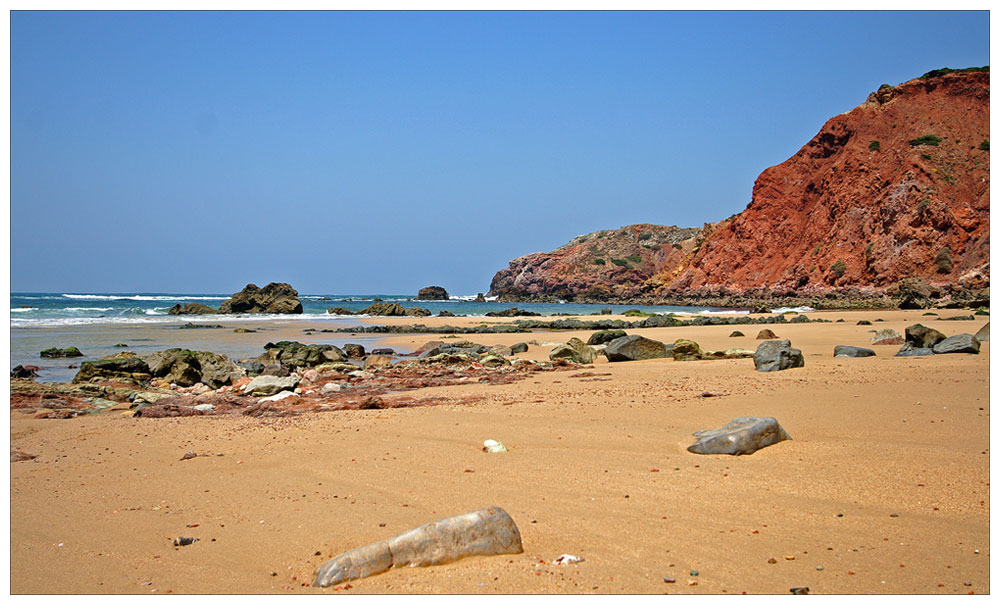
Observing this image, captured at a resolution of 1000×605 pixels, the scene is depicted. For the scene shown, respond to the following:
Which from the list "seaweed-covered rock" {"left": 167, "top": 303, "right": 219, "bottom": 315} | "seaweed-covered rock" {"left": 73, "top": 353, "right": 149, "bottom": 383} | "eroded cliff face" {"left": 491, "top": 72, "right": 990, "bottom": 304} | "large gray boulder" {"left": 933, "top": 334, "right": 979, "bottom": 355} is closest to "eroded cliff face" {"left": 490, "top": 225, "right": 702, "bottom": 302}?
"eroded cliff face" {"left": 491, "top": 72, "right": 990, "bottom": 304}

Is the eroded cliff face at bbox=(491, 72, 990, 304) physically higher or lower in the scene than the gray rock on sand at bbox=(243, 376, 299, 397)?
higher

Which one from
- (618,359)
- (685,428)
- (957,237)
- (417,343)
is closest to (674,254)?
(957,237)

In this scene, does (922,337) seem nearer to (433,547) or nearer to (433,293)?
(433,547)

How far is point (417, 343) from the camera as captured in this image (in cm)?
2252

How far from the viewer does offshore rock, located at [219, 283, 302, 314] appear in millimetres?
54406

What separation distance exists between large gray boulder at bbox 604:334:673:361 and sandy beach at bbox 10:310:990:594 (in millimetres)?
5676

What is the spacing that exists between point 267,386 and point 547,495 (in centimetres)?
692

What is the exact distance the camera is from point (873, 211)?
5566cm

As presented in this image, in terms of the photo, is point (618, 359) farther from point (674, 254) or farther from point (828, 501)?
point (674, 254)

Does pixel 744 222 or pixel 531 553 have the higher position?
pixel 744 222

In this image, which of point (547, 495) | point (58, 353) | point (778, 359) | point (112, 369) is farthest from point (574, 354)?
point (58, 353)

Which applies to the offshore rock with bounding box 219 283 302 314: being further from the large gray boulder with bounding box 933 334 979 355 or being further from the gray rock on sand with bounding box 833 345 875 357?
the large gray boulder with bounding box 933 334 979 355

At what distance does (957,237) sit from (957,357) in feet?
165

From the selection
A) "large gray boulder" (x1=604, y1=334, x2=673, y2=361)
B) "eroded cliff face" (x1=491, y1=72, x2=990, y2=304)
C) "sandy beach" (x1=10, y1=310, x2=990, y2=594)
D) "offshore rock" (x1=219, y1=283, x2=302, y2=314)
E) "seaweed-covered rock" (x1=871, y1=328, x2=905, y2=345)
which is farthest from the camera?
"offshore rock" (x1=219, y1=283, x2=302, y2=314)
